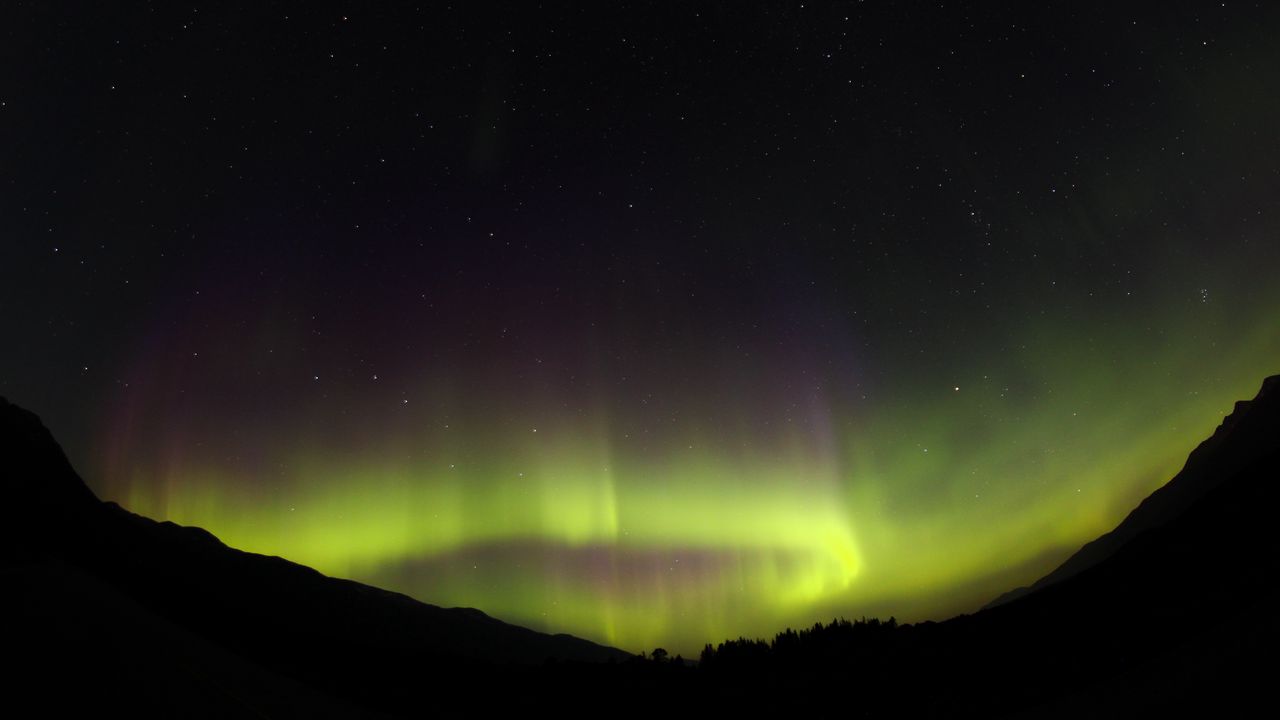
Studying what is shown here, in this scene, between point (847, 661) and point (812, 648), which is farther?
point (812, 648)

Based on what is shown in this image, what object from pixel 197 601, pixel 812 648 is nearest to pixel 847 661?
pixel 812 648

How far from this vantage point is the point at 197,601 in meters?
40.8

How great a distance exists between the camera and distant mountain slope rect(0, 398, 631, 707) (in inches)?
477

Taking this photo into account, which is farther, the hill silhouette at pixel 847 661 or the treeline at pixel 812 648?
the treeline at pixel 812 648

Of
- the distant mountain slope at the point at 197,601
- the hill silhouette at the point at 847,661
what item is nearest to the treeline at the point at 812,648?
the hill silhouette at the point at 847,661

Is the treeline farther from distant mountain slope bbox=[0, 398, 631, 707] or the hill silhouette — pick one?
distant mountain slope bbox=[0, 398, 631, 707]

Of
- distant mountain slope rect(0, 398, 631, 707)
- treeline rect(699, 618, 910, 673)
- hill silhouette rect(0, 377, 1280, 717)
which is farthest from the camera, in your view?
treeline rect(699, 618, 910, 673)

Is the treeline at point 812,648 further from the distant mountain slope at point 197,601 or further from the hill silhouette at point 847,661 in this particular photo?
the distant mountain slope at point 197,601

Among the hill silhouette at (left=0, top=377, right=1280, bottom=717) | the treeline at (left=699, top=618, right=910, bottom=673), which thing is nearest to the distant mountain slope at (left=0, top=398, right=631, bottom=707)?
the hill silhouette at (left=0, top=377, right=1280, bottom=717)

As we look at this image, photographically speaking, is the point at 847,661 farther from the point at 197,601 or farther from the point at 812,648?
the point at 197,601

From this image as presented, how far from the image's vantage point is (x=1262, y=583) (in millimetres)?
9438

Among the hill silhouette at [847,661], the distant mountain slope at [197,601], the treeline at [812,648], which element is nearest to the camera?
the hill silhouette at [847,661]

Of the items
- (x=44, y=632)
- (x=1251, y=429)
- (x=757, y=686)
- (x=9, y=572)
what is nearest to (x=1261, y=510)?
(x=757, y=686)

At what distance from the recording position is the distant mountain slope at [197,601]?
12.1 m
